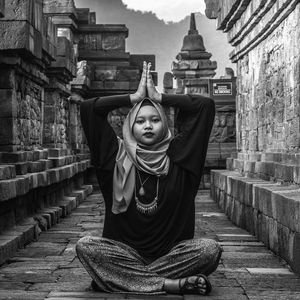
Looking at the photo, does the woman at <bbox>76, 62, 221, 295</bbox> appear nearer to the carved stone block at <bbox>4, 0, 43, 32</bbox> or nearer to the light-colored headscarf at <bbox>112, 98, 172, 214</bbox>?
the light-colored headscarf at <bbox>112, 98, 172, 214</bbox>

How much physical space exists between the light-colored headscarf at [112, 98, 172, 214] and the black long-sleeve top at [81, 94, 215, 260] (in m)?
0.05

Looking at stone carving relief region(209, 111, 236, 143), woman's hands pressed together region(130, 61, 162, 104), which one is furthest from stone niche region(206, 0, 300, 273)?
stone carving relief region(209, 111, 236, 143)

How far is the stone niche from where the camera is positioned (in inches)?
312

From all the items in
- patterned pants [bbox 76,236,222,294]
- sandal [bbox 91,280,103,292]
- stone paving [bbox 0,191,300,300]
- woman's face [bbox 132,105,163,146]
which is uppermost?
woman's face [bbox 132,105,163,146]

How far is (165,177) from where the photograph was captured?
6.03m

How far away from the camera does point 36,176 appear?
9.82m

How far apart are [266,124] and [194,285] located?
223 inches

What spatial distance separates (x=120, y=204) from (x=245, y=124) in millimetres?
7254

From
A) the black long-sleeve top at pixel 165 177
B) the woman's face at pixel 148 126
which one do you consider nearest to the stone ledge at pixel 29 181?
the black long-sleeve top at pixel 165 177

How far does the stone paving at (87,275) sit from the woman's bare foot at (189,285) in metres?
0.05

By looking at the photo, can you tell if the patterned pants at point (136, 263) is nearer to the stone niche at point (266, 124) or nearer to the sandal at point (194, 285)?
the sandal at point (194, 285)

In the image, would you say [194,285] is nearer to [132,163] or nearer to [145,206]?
[145,206]

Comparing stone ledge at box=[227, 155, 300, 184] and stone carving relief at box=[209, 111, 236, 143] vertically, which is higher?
stone carving relief at box=[209, 111, 236, 143]

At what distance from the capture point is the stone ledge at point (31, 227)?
25.4 feet
